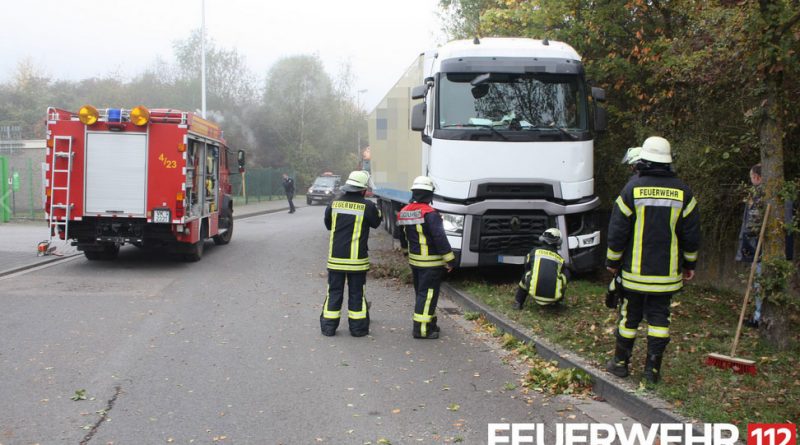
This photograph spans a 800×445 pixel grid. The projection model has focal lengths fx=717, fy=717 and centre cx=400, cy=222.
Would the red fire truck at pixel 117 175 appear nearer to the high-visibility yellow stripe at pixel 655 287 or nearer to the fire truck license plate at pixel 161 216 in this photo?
the fire truck license plate at pixel 161 216

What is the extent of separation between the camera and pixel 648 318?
17.9 ft

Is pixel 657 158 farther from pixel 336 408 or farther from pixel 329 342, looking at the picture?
pixel 329 342

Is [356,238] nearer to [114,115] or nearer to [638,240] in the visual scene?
[638,240]

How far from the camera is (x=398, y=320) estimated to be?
8.70 metres

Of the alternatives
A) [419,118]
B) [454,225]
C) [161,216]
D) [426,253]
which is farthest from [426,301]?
[161,216]

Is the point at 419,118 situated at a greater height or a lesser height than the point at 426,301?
greater

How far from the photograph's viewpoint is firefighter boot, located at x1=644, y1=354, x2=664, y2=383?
5.40 m

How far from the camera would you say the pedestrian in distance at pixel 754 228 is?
20.6 feet

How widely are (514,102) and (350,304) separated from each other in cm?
413

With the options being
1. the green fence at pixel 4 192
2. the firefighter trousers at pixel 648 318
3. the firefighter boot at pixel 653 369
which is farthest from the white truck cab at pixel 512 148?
the green fence at pixel 4 192

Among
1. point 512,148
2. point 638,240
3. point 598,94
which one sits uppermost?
point 598,94

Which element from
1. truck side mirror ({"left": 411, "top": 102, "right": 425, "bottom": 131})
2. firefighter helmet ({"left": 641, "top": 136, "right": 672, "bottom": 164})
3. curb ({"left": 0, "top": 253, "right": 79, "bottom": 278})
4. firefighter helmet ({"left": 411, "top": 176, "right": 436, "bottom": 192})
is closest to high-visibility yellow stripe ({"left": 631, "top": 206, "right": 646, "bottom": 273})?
firefighter helmet ({"left": 641, "top": 136, "right": 672, "bottom": 164})

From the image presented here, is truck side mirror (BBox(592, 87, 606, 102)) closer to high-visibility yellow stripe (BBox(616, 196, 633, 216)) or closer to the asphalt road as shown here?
the asphalt road

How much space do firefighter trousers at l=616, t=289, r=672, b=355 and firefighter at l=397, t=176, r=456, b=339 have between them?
2.38 metres
